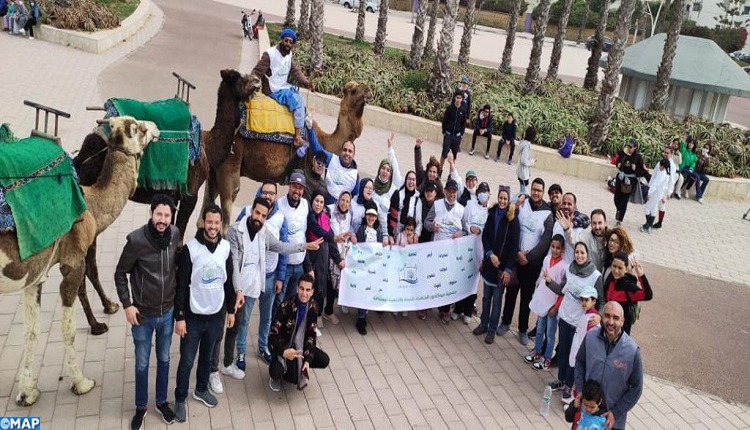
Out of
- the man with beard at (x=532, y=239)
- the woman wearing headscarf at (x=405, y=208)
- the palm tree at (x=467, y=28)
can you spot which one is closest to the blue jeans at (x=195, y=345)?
the woman wearing headscarf at (x=405, y=208)

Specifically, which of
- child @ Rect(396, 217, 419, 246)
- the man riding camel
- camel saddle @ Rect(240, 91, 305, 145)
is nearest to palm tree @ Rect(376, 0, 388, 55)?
the man riding camel

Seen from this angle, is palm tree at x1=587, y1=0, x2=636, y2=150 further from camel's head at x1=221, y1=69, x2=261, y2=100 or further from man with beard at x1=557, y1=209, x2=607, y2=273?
camel's head at x1=221, y1=69, x2=261, y2=100

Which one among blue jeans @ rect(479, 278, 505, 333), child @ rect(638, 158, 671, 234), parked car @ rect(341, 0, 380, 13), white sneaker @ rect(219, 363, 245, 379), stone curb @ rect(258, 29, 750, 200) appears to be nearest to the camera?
white sneaker @ rect(219, 363, 245, 379)

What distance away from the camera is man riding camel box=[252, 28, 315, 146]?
28.4 feet

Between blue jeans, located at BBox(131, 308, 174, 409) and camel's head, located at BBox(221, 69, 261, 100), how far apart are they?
3.37 metres

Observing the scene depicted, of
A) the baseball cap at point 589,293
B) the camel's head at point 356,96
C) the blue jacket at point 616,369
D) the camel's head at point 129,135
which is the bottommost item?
the blue jacket at point 616,369

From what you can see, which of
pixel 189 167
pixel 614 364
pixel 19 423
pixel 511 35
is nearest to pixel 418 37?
pixel 511 35

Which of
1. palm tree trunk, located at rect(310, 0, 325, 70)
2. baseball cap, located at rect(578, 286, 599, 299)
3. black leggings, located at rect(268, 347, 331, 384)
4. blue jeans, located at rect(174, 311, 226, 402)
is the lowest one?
black leggings, located at rect(268, 347, 331, 384)

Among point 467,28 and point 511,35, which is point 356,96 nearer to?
point 467,28

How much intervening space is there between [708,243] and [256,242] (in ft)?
35.0

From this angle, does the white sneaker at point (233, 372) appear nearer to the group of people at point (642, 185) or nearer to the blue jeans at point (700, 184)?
the group of people at point (642, 185)

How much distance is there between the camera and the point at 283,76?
9.30 meters

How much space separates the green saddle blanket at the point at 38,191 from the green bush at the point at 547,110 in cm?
1340

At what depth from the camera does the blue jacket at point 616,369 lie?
17.6 feet
